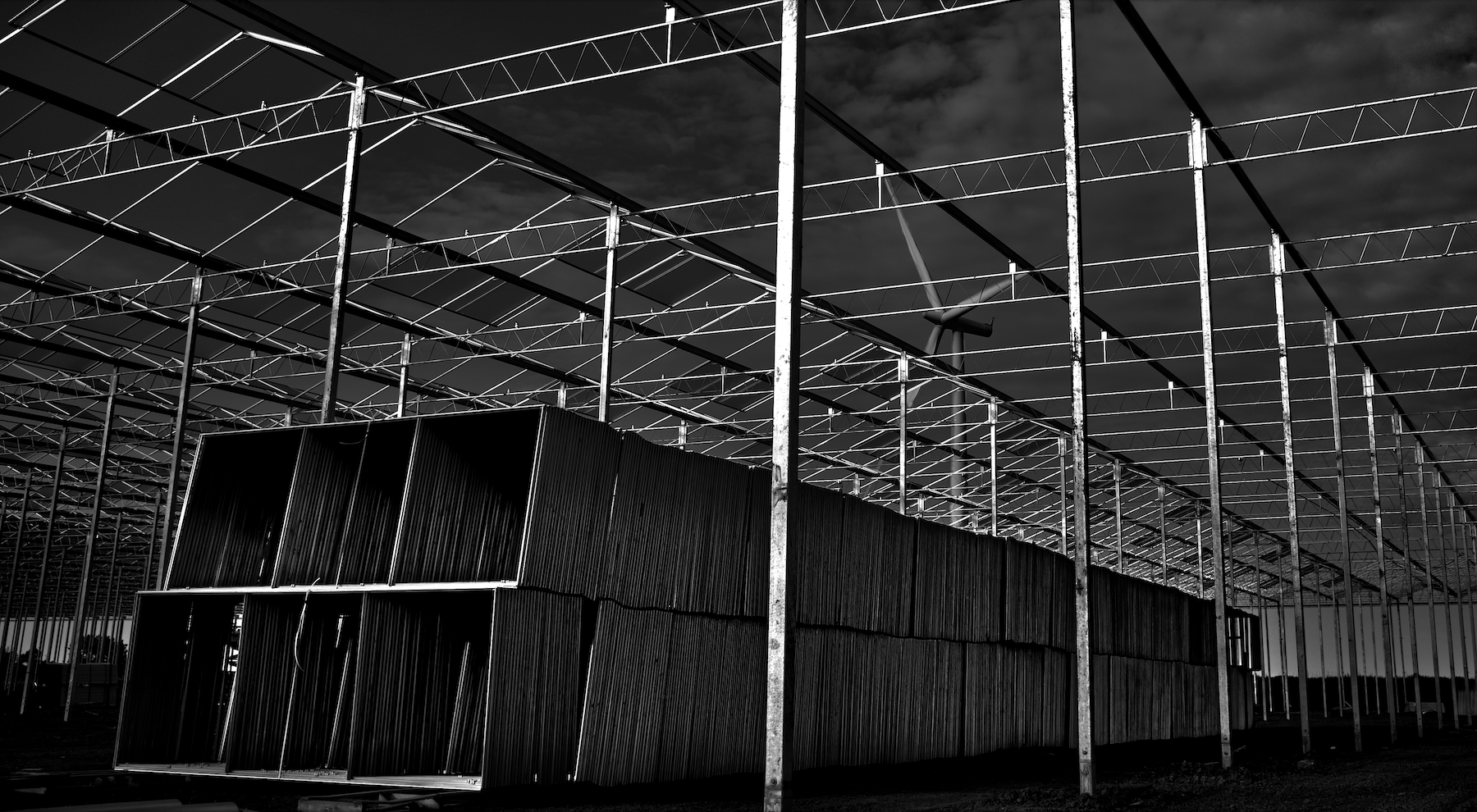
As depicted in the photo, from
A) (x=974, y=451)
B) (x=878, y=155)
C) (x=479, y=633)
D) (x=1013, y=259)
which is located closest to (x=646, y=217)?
(x=878, y=155)

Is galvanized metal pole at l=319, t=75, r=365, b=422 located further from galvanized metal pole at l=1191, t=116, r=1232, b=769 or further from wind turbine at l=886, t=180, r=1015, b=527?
galvanized metal pole at l=1191, t=116, r=1232, b=769

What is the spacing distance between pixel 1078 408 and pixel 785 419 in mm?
5255

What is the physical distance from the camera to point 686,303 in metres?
31.2

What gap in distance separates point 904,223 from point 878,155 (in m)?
6.07

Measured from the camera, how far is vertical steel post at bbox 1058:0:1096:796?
1438 centimetres

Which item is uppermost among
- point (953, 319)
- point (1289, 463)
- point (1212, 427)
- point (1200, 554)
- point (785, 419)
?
point (953, 319)

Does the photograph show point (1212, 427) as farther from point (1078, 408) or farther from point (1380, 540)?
point (1380, 540)

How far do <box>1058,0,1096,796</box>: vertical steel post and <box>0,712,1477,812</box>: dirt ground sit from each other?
885 mm

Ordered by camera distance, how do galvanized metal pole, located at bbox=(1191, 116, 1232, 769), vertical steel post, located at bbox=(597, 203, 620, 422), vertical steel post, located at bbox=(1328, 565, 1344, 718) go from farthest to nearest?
1. vertical steel post, located at bbox=(1328, 565, 1344, 718)
2. vertical steel post, located at bbox=(597, 203, 620, 422)
3. galvanized metal pole, located at bbox=(1191, 116, 1232, 769)

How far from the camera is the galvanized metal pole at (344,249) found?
63.1 ft

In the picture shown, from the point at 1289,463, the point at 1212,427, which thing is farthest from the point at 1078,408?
the point at 1289,463

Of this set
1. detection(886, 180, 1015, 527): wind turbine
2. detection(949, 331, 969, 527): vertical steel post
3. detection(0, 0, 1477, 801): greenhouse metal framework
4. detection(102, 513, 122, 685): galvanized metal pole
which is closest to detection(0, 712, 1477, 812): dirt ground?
detection(0, 0, 1477, 801): greenhouse metal framework

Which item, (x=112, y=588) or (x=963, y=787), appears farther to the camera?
(x=112, y=588)

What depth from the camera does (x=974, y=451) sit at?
4725 cm
